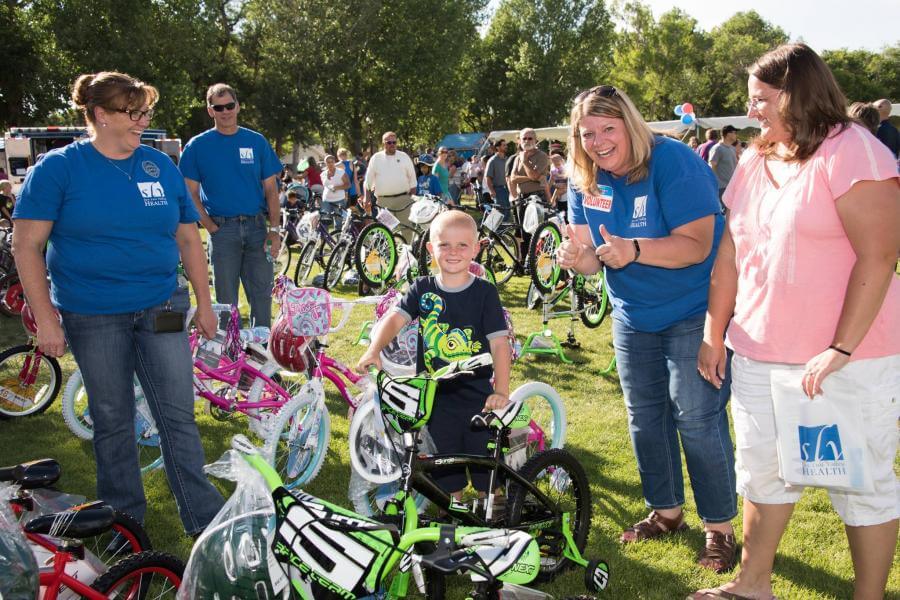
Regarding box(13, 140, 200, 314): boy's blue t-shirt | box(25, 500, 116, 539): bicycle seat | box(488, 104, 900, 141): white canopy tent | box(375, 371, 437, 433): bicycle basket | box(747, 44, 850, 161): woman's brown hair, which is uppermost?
box(488, 104, 900, 141): white canopy tent

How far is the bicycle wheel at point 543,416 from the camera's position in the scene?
3.91 metres

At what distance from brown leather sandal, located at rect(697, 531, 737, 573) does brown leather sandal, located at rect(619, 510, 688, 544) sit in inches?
10.4

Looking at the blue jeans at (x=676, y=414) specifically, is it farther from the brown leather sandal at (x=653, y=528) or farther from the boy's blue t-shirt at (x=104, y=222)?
the boy's blue t-shirt at (x=104, y=222)

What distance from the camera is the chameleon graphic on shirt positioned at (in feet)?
9.86

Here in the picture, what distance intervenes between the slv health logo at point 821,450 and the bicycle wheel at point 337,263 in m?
7.94

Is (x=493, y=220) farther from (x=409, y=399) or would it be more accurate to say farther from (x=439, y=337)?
(x=409, y=399)

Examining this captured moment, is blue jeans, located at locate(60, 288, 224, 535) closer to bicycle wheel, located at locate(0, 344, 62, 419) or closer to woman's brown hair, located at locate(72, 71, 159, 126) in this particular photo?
woman's brown hair, located at locate(72, 71, 159, 126)

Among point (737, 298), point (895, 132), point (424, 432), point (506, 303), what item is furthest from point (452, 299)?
point (895, 132)

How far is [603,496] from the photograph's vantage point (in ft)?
13.0

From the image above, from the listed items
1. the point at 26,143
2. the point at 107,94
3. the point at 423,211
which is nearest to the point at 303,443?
the point at 107,94

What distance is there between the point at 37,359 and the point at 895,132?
31.9 feet

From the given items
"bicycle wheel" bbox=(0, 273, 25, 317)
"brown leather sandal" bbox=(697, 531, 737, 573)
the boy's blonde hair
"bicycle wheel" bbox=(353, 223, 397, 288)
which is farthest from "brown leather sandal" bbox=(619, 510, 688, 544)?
"bicycle wheel" bbox=(0, 273, 25, 317)

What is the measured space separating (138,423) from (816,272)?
3.79 metres

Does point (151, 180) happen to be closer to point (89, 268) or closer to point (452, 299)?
point (89, 268)
